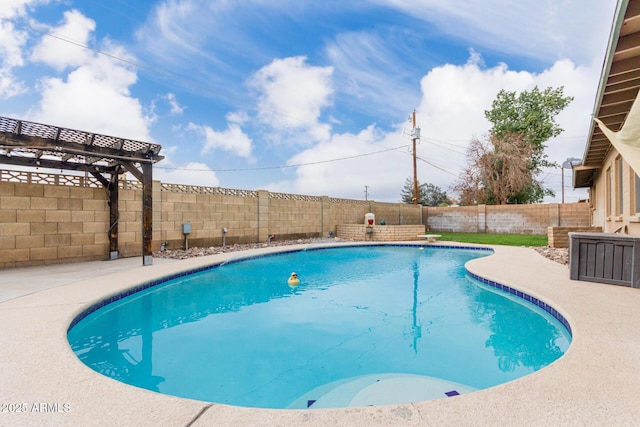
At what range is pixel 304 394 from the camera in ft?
9.07

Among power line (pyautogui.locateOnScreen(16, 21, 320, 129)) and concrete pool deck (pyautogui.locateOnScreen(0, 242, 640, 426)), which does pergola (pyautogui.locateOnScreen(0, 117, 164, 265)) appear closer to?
power line (pyautogui.locateOnScreen(16, 21, 320, 129))

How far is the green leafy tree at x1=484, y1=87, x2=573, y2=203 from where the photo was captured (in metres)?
21.0

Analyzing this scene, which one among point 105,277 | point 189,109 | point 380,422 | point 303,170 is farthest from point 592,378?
point 303,170

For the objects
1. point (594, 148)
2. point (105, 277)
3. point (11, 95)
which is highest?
point (11, 95)

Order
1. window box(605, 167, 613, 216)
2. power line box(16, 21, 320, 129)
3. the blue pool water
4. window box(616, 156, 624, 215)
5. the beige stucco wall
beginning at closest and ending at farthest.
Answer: the blue pool water
the beige stucco wall
window box(616, 156, 624, 215)
power line box(16, 21, 320, 129)
window box(605, 167, 613, 216)

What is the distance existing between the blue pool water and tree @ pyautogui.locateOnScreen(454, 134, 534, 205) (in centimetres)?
1682

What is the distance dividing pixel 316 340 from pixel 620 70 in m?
5.00

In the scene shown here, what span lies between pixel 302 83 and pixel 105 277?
10071 mm

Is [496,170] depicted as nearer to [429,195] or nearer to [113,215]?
[429,195]

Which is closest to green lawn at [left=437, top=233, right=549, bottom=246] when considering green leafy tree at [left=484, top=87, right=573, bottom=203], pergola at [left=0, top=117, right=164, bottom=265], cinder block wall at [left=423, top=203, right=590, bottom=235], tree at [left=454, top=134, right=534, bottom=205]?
cinder block wall at [left=423, top=203, right=590, bottom=235]

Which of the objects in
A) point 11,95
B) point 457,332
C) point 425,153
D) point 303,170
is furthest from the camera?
point 425,153

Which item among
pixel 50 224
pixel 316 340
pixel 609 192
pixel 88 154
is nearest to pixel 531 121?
pixel 609 192

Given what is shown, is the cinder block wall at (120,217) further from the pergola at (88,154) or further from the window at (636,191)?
the window at (636,191)

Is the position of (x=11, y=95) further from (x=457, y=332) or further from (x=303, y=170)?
(x=303, y=170)
